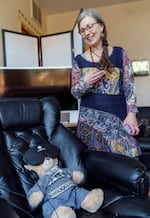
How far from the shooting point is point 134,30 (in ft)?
16.0

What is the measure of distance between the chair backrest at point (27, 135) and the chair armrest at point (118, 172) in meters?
0.08

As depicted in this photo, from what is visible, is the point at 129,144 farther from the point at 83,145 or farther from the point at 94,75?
the point at 94,75

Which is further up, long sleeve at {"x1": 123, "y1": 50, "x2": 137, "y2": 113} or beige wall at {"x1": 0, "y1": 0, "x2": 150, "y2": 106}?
beige wall at {"x1": 0, "y1": 0, "x2": 150, "y2": 106}

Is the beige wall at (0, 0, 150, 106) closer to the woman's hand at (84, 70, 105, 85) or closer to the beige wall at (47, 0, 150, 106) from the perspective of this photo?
the beige wall at (47, 0, 150, 106)

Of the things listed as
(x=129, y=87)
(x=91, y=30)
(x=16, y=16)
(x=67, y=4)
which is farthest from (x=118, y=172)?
(x=67, y=4)

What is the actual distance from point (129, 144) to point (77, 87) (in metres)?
0.47

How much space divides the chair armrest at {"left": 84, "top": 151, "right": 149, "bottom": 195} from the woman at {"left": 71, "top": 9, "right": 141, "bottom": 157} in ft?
0.47

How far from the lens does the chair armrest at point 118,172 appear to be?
1368 mm

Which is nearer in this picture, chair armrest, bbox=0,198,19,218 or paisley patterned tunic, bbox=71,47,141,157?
chair armrest, bbox=0,198,19,218

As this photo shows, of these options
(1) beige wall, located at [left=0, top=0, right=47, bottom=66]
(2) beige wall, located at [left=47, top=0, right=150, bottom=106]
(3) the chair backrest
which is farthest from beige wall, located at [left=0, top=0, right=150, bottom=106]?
(3) the chair backrest

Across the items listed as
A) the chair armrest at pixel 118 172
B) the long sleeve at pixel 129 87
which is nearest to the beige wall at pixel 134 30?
the long sleeve at pixel 129 87

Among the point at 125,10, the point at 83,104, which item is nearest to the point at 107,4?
the point at 125,10

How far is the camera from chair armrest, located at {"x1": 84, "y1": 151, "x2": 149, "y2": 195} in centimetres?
137

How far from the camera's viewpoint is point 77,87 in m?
1.73
